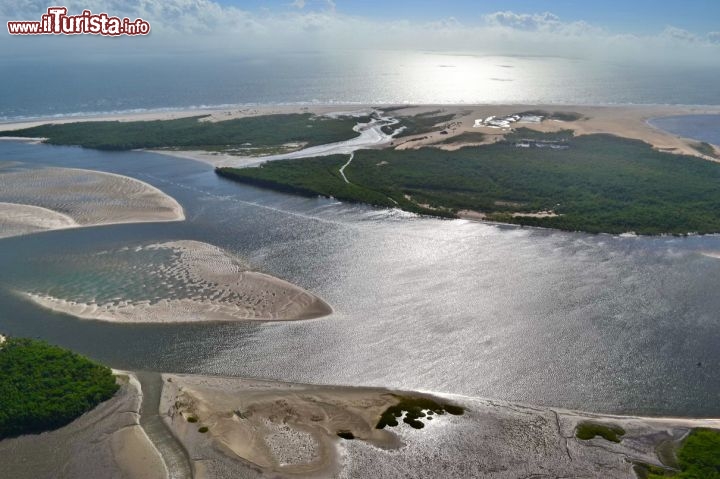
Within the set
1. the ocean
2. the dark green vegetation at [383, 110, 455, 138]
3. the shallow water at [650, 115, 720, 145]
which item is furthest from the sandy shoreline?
the ocean

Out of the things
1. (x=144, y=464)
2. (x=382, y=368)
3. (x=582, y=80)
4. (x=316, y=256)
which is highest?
(x=582, y=80)

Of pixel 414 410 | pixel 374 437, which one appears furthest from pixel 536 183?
pixel 374 437

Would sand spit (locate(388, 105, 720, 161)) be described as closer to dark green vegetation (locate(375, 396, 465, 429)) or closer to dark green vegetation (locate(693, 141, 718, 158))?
dark green vegetation (locate(693, 141, 718, 158))

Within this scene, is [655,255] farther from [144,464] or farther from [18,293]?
[18,293]

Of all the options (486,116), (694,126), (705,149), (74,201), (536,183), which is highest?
(694,126)

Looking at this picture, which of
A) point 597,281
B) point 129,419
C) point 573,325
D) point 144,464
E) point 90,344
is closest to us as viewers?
point 144,464

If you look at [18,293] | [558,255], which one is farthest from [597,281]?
[18,293]

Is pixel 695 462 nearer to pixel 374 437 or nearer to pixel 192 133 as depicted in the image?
pixel 374 437
